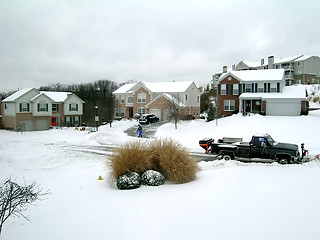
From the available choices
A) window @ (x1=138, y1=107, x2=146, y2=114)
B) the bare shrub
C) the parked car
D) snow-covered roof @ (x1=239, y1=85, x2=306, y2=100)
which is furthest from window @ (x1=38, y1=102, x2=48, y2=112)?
the bare shrub

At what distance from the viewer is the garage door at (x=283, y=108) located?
31.1m

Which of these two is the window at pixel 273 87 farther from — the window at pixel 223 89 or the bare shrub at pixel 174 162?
the bare shrub at pixel 174 162

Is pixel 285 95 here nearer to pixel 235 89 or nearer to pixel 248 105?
pixel 248 105

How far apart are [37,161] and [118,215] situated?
11.3 metres

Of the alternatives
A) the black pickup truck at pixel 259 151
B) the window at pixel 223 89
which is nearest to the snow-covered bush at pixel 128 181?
the black pickup truck at pixel 259 151

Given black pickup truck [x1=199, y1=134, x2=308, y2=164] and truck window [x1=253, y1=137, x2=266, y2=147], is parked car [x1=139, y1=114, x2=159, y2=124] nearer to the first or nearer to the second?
black pickup truck [x1=199, y1=134, x2=308, y2=164]

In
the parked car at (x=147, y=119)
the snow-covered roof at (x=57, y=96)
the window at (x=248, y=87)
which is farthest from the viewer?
the snow-covered roof at (x=57, y=96)

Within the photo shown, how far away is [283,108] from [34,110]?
36512 millimetres

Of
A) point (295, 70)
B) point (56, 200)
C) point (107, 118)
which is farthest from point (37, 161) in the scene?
point (295, 70)

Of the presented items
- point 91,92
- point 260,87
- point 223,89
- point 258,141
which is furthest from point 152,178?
point 91,92

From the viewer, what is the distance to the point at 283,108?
3181 centimetres

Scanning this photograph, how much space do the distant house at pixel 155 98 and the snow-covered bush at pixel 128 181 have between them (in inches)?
1194

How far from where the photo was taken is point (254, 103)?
1400 inches

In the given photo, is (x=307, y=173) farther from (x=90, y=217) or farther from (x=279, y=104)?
(x=279, y=104)
